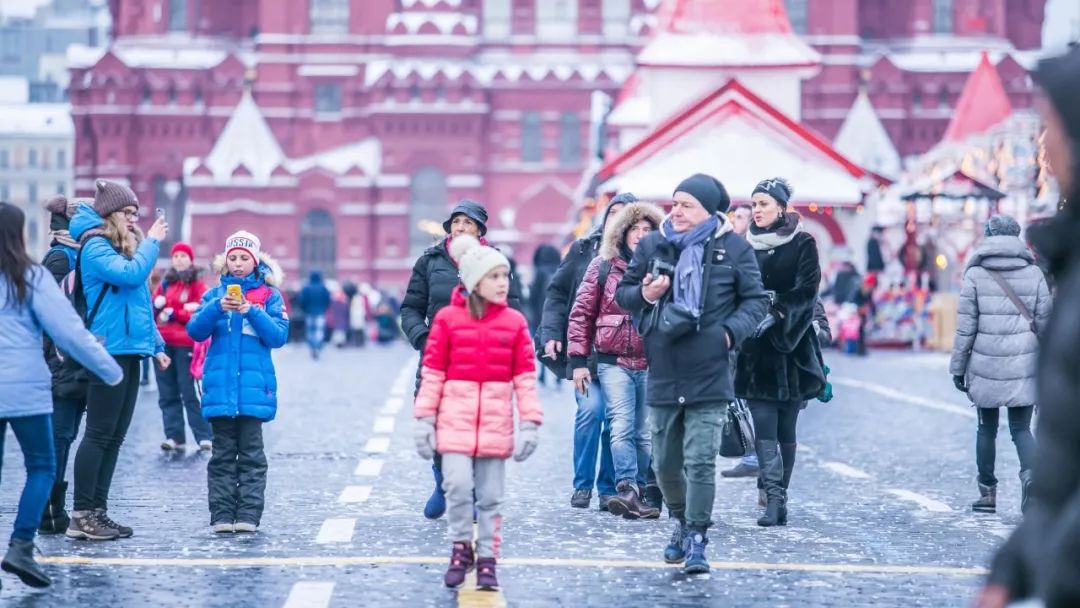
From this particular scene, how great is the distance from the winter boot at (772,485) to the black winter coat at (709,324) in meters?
1.71

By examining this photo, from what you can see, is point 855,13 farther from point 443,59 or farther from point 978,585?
point 978,585

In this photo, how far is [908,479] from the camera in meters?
14.2

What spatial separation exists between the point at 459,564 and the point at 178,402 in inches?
318

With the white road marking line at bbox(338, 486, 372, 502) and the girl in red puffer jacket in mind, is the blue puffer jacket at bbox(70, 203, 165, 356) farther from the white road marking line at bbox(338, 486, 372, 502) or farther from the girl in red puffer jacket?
the girl in red puffer jacket

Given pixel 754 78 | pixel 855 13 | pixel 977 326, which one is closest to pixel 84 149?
pixel 855 13

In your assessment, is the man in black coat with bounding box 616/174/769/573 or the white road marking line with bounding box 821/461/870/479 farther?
the white road marking line with bounding box 821/461/870/479

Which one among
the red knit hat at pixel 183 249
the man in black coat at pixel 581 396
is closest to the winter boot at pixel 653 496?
the man in black coat at pixel 581 396

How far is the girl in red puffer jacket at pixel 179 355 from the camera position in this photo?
16.5 metres

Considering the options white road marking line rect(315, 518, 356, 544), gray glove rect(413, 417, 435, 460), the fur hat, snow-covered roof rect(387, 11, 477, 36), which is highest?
snow-covered roof rect(387, 11, 477, 36)

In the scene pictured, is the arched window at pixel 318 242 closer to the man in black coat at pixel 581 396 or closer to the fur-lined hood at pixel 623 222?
the man in black coat at pixel 581 396

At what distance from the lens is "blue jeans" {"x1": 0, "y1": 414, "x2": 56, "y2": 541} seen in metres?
8.73

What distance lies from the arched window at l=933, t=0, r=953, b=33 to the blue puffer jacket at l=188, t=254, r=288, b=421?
239ft

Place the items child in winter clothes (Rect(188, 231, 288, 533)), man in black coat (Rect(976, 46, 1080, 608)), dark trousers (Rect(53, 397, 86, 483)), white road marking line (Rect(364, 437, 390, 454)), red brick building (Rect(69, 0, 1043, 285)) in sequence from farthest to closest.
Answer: red brick building (Rect(69, 0, 1043, 285))
white road marking line (Rect(364, 437, 390, 454))
dark trousers (Rect(53, 397, 86, 483))
child in winter clothes (Rect(188, 231, 288, 533))
man in black coat (Rect(976, 46, 1080, 608))

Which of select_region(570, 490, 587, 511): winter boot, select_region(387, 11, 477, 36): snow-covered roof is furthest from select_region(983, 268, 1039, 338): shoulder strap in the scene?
select_region(387, 11, 477, 36): snow-covered roof
